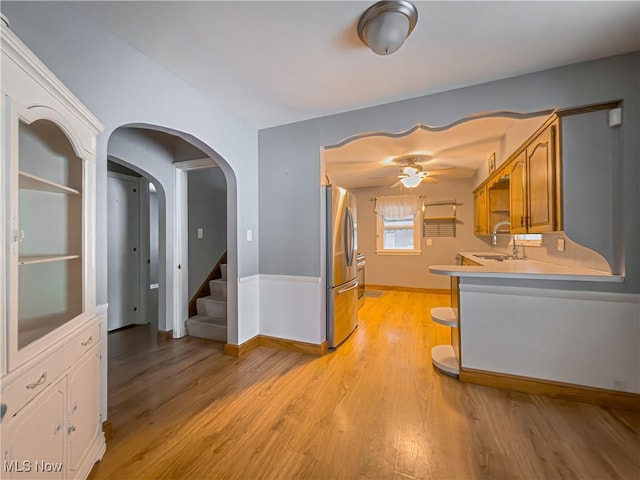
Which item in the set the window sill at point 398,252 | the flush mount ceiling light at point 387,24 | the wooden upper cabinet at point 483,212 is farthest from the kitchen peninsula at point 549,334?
the window sill at point 398,252

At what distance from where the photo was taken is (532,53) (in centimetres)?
187

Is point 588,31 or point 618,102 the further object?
point 618,102

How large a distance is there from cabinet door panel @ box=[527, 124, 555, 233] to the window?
3418 millimetres

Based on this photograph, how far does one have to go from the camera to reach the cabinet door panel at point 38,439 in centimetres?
86

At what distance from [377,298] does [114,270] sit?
4.22 m

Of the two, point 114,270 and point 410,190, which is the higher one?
point 410,190

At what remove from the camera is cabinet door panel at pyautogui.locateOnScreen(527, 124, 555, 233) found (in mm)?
2105

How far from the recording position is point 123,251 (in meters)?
3.68

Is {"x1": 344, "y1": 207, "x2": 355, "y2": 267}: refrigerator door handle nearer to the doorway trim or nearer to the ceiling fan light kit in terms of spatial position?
the ceiling fan light kit

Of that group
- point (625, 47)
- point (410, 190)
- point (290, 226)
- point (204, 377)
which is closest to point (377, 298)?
point (410, 190)

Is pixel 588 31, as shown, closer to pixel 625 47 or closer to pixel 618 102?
pixel 625 47

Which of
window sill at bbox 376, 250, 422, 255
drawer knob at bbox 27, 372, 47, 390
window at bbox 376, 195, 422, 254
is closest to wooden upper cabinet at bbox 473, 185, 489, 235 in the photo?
window at bbox 376, 195, 422, 254

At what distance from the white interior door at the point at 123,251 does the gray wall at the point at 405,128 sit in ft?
6.67

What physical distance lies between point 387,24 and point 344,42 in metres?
0.33
